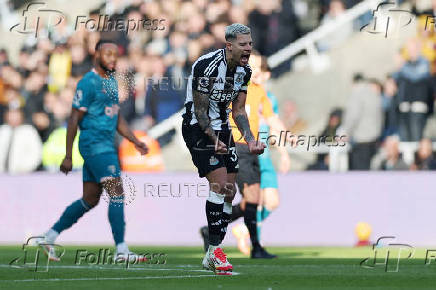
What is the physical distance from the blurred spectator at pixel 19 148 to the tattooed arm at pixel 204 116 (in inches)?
319

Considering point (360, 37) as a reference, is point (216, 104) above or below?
below

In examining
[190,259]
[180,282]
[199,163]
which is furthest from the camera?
[190,259]

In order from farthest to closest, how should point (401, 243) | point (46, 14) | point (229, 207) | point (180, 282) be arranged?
1. point (46, 14)
2. point (401, 243)
3. point (229, 207)
4. point (180, 282)

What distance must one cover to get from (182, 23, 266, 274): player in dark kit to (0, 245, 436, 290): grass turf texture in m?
0.54

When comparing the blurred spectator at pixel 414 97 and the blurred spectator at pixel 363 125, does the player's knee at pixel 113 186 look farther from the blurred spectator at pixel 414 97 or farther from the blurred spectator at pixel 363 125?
the blurred spectator at pixel 414 97

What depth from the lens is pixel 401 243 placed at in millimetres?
15430

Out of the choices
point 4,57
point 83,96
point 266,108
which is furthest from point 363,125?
point 83,96

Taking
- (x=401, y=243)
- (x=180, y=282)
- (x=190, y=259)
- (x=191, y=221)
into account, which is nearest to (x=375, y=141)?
(x=401, y=243)

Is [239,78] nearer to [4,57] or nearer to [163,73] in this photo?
[163,73]

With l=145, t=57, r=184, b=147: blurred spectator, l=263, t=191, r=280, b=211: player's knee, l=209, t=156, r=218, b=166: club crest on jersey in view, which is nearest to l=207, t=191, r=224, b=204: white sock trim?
l=209, t=156, r=218, b=166: club crest on jersey

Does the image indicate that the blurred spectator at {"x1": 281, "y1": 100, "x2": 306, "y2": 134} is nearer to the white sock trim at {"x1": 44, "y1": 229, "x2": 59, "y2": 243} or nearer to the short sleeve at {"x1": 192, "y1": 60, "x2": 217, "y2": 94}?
the white sock trim at {"x1": 44, "y1": 229, "x2": 59, "y2": 243}

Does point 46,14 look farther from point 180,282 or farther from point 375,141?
point 180,282

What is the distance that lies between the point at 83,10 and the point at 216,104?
981 centimetres

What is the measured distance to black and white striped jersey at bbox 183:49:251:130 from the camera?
8.74 metres
